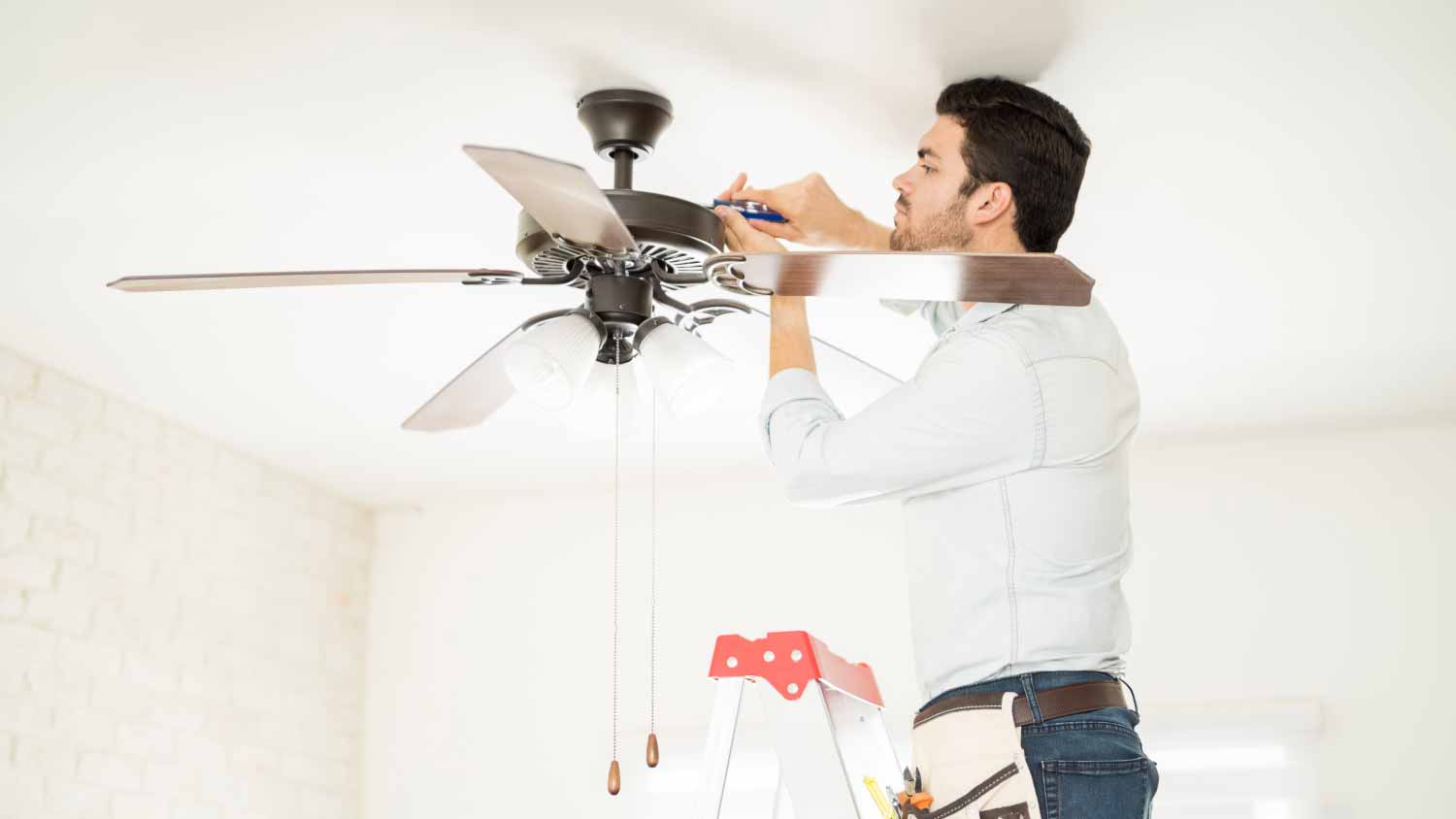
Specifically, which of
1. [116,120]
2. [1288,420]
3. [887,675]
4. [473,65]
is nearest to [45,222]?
[116,120]

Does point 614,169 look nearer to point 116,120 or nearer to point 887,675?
point 116,120

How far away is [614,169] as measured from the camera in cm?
233

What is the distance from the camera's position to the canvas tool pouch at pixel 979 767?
1427 millimetres

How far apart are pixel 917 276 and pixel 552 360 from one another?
1.88 ft

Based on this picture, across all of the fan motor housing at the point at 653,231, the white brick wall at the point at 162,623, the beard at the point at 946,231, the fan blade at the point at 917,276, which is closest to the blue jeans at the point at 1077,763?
the fan blade at the point at 917,276

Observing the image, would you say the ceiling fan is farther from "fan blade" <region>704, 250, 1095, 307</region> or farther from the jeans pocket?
the jeans pocket

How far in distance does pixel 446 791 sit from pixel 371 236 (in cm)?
216

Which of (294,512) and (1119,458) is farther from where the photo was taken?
(294,512)

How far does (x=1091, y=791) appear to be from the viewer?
1.43 meters

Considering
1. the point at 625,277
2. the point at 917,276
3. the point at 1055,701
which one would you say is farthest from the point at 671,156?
the point at 1055,701

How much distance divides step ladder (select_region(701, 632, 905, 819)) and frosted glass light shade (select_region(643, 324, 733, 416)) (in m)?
0.36

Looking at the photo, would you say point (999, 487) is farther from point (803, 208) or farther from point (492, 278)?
point (492, 278)

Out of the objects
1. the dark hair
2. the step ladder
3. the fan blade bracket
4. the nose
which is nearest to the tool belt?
the step ladder

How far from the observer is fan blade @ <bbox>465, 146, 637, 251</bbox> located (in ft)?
5.06
